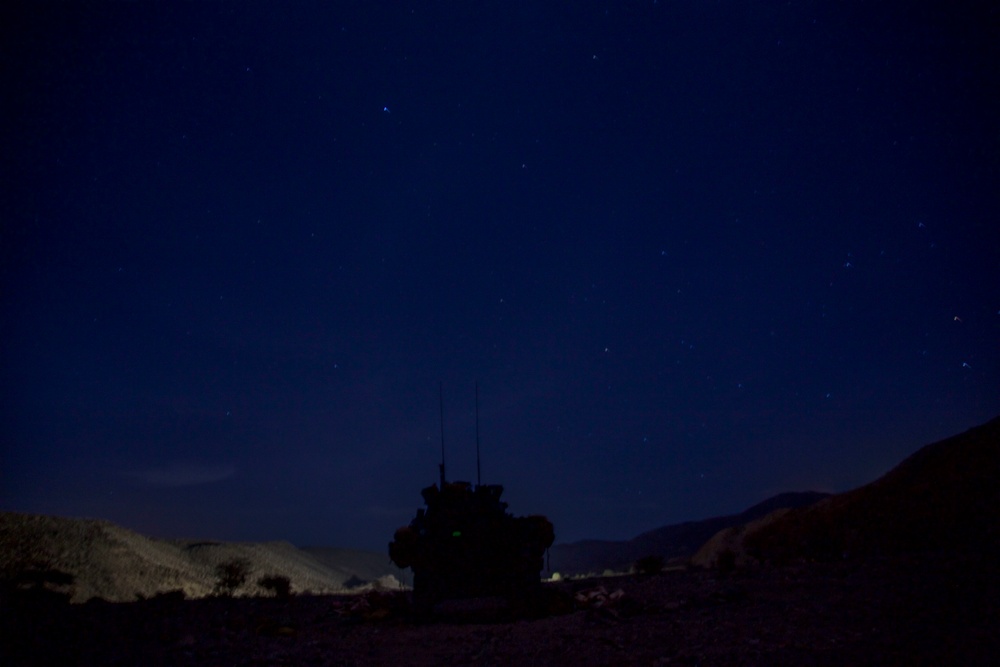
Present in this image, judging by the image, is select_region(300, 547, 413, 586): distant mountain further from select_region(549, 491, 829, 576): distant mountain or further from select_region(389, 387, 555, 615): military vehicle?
select_region(389, 387, 555, 615): military vehicle

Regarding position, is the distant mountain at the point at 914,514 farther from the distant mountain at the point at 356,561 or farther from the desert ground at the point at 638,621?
the distant mountain at the point at 356,561

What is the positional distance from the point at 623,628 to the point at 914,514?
646 inches

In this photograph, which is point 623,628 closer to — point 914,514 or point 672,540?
point 914,514

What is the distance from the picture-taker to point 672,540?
234 ft

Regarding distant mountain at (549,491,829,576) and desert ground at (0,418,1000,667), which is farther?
distant mountain at (549,491,829,576)

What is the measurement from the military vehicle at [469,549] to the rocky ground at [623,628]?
131 cm

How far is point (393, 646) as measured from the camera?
10164 mm

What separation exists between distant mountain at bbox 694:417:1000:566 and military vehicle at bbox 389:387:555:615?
801 centimetres

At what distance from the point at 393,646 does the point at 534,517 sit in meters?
6.01

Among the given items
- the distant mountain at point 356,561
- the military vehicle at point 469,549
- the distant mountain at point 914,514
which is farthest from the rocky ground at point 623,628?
the distant mountain at point 356,561

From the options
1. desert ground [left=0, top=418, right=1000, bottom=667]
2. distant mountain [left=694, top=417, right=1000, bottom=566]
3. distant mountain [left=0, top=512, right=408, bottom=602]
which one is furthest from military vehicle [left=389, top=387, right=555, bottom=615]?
distant mountain [left=0, top=512, right=408, bottom=602]

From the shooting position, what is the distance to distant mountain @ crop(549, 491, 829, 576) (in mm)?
66750

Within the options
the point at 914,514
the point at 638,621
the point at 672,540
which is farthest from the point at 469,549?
the point at 672,540

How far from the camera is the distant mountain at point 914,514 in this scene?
52.1ft
